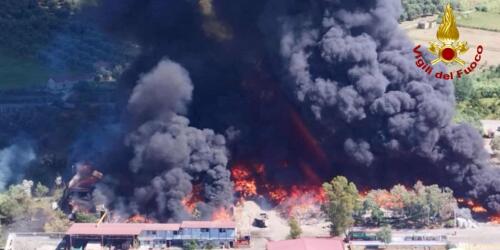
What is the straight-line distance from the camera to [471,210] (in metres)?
62.5

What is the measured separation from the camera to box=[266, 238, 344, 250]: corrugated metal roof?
180ft

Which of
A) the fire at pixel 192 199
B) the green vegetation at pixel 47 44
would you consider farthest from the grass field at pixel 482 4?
the fire at pixel 192 199

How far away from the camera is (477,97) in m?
84.3

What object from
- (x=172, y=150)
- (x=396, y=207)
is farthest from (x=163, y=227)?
(x=396, y=207)

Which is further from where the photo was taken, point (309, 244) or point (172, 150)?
point (172, 150)

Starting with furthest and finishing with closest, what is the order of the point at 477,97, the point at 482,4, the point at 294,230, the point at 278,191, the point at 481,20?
the point at 482,4
the point at 481,20
the point at 477,97
the point at 278,191
the point at 294,230

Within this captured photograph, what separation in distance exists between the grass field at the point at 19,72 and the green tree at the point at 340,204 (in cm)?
3844

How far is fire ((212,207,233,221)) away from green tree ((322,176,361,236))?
6426 millimetres

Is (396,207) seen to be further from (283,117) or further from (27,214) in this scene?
(27,214)

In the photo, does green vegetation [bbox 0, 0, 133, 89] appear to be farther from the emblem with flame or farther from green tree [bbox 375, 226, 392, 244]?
green tree [bbox 375, 226, 392, 244]

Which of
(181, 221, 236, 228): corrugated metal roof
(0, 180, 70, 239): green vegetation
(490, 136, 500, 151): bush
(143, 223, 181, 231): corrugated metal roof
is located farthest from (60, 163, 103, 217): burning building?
(490, 136, 500, 151): bush

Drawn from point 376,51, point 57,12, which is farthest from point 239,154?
point 57,12

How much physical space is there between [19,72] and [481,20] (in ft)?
159

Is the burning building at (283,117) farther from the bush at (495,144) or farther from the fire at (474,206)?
the bush at (495,144)
